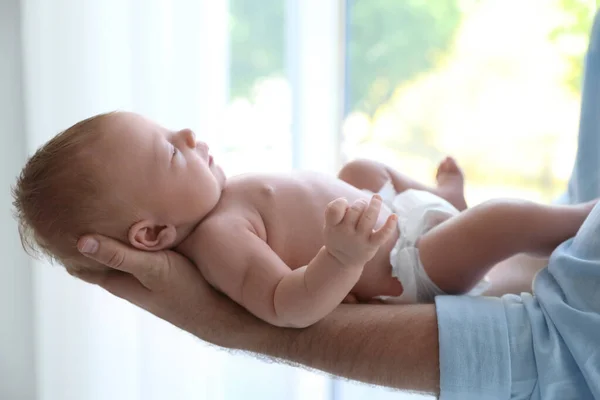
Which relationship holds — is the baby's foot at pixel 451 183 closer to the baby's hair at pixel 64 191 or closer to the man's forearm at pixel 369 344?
the man's forearm at pixel 369 344

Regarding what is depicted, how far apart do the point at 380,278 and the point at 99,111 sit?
0.96m

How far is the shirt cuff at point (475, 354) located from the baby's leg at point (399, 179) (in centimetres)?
44

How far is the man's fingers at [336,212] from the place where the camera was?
738mm

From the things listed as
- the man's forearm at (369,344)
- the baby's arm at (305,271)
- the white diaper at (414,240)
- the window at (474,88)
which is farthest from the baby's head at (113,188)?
the window at (474,88)

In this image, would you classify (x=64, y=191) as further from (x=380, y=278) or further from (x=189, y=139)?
(x=380, y=278)

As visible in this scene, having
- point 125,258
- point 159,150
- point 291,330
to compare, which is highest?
point 159,150

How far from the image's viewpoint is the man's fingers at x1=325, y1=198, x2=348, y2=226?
0.74m

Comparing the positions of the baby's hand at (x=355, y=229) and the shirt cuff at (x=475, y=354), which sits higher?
the baby's hand at (x=355, y=229)

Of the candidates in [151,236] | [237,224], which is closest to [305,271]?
[237,224]

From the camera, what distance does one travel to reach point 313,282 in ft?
2.55

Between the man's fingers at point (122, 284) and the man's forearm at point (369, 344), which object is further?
the man's fingers at point (122, 284)

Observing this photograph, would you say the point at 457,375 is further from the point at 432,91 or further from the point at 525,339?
the point at 432,91

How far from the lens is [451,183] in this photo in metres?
1.22

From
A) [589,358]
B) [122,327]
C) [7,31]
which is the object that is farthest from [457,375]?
[7,31]
